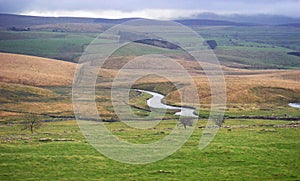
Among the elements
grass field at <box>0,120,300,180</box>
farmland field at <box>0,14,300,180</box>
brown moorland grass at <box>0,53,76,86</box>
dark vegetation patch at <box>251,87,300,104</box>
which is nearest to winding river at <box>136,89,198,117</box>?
farmland field at <box>0,14,300,180</box>

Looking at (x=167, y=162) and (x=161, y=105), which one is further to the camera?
(x=161, y=105)

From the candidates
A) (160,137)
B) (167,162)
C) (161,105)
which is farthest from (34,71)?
(167,162)

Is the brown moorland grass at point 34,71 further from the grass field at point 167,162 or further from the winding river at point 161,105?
the grass field at point 167,162

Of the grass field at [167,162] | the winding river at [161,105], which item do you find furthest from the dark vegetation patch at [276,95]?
the grass field at [167,162]

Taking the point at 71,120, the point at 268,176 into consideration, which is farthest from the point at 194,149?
the point at 71,120

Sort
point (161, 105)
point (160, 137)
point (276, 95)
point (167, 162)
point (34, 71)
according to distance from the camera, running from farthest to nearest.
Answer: point (34, 71) < point (276, 95) < point (161, 105) < point (160, 137) < point (167, 162)

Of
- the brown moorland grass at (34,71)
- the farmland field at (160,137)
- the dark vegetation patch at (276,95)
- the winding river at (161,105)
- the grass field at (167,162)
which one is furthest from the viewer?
the brown moorland grass at (34,71)

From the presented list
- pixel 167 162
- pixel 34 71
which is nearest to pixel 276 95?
pixel 167 162

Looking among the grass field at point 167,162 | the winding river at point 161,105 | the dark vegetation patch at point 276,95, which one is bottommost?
the winding river at point 161,105

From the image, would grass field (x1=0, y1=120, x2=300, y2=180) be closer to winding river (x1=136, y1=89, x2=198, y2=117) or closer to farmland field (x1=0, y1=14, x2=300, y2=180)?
farmland field (x1=0, y1=14, x2=300, y2=180)

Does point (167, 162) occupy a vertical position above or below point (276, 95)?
above

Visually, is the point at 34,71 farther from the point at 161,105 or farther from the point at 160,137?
the point at 160,137

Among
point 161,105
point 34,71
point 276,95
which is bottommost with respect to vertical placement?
point 161,105

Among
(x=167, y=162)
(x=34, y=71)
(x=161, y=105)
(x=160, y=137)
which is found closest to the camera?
(x=167, y=162)
